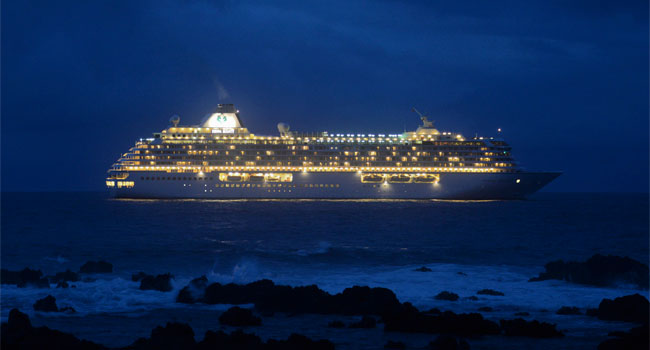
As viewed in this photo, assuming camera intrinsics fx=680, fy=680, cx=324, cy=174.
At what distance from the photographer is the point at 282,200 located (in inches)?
3361

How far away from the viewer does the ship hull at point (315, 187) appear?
80250mm

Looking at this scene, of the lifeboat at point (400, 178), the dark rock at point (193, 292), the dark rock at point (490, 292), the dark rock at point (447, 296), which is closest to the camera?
the dark rock at point (193, 292)

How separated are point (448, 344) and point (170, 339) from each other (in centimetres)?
580

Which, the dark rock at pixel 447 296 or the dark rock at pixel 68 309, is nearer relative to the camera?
the dark rock at pixel 68 309

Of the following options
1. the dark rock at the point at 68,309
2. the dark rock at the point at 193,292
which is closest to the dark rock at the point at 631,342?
the dark rock at the point at 193,292

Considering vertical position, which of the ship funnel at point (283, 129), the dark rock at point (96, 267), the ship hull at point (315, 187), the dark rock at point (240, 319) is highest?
the ship funnel at point (283, 129)

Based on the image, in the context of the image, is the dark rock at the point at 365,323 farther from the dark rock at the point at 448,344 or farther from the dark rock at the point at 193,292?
the dark rock at the point at 193,292

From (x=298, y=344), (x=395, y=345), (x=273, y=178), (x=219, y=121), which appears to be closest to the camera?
(x=298, y=344)

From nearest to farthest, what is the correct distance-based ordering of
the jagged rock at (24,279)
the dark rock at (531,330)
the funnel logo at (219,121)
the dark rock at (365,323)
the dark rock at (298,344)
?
the dark rock at (298,344)
the dark rock at (531,330)
the dark rock at (365,323)
the jagged rock at (24,279)
the funnel logo at (219,121)

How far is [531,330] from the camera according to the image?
15.6m

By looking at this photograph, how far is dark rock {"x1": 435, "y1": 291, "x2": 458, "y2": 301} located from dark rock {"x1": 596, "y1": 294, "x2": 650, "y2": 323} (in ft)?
13.5

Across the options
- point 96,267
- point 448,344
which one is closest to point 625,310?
point 448,344

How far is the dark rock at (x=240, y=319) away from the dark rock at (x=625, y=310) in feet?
28.8

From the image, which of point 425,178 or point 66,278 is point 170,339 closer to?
point 66,278
